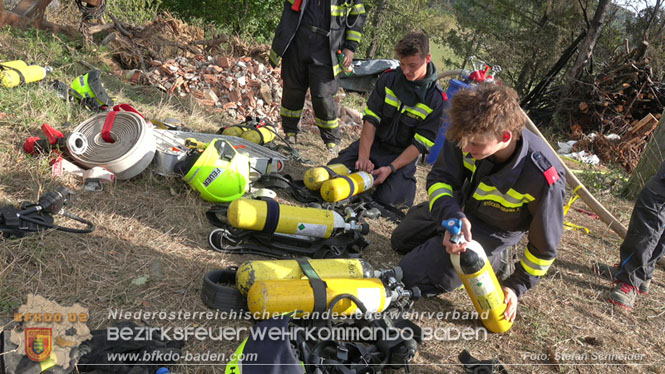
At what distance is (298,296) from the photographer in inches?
89.7

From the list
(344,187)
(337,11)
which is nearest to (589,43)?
(337,11)

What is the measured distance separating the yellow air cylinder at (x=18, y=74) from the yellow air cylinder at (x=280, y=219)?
281 cm

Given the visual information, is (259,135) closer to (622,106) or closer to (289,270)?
(289,270)

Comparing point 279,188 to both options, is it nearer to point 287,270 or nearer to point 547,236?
point 287,270

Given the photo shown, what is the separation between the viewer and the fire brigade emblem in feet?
5.93

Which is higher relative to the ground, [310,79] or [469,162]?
[469,162]

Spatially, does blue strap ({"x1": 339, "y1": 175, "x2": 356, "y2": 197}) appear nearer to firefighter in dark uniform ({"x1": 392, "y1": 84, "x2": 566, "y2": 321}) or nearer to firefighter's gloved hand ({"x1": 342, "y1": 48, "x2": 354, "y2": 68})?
firefighter in dark uniform ({"x1": 392, "y1": 84, "x2": 566, "y2": 321})

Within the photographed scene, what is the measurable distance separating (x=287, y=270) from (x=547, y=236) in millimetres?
1605

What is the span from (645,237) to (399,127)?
2300mm

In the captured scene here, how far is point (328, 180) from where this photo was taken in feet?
12.6

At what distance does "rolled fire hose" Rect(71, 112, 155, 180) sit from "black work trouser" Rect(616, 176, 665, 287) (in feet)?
13.2

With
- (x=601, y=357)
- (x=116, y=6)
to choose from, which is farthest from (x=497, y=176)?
(x=116, y=6)

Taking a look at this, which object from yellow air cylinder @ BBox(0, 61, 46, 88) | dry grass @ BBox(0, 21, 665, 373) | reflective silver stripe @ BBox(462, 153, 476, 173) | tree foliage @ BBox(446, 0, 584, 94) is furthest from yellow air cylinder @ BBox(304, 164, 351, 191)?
tree foliage @ BBox(446, 0, 584, 94)

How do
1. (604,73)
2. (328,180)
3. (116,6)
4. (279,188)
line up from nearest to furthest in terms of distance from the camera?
(328,180) < (279,188) < (116,6) < (604,73)
